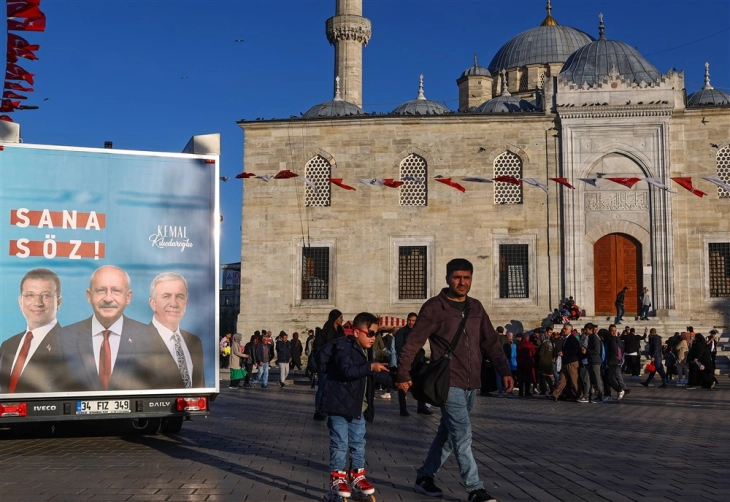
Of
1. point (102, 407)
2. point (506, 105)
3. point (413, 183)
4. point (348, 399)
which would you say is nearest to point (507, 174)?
point (413, 183)

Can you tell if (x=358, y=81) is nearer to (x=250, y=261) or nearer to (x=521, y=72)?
(x=521, y=72)

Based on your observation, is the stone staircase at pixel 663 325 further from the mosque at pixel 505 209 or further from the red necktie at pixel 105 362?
the red necktie at pixel 105 362

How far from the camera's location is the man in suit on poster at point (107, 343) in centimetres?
921

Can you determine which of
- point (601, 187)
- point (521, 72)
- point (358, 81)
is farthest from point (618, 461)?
point (521, 72)

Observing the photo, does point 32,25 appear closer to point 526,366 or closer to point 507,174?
point 526,366

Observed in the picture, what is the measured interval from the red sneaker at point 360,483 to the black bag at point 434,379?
0.70 metres

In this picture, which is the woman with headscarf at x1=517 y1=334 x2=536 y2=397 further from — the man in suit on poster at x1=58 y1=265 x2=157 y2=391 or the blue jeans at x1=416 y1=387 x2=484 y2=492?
the blue jeans at x1=416 y1=387 x2=484 y2=492

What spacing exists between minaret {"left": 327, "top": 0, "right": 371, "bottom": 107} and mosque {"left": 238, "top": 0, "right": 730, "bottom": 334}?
390 inches

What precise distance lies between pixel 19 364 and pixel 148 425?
2683 millimetres

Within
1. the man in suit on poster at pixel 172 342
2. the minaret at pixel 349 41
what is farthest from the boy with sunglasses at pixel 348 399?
the minaret at pixel 349 41

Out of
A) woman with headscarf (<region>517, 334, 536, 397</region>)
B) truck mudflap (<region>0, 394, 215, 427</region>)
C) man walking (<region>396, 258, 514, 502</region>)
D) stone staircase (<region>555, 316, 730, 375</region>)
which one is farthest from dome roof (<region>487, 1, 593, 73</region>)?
man walking (<region>396, 258, 514, 502</region>)

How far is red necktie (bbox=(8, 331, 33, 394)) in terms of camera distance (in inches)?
354

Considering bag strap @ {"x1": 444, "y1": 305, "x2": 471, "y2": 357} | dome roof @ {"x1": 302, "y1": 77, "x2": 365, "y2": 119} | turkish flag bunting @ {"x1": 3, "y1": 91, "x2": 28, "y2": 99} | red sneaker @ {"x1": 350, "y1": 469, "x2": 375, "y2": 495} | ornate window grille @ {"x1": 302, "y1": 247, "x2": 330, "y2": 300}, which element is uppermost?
dome roof @ {"x1": 302, "y1": 77, "x2": 365, "y2": 119}

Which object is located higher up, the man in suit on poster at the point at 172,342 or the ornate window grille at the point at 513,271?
the ornate window grille at the point at 513,271
